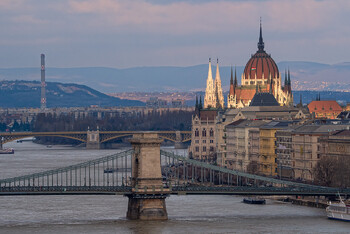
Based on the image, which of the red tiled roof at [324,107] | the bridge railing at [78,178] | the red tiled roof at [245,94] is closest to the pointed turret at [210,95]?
the red tiled roof at [245,94]

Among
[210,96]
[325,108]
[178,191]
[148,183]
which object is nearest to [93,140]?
[210,96]

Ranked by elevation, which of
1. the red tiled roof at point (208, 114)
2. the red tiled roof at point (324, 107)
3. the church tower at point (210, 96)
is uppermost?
the church tower at point (210, 96)

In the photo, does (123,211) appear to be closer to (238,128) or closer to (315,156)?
(315,156)

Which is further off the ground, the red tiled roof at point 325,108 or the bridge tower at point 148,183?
the red tiled roof at point 325,108

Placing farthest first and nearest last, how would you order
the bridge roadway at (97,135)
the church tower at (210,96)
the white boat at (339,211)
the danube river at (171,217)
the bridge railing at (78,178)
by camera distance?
the church tower at (210,96)
the bridge roadway at (97,135)
the bridge railing at (78,178)
the white boat at (339,211)
the danube river at (171,217)

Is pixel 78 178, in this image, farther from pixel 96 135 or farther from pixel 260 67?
pixel 96 135

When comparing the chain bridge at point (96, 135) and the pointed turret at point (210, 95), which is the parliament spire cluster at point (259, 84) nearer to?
the pointed turret at point (210, 95)

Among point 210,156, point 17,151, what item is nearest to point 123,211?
point 210,156

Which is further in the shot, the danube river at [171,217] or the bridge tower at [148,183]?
the bridge tower at [148,183]
